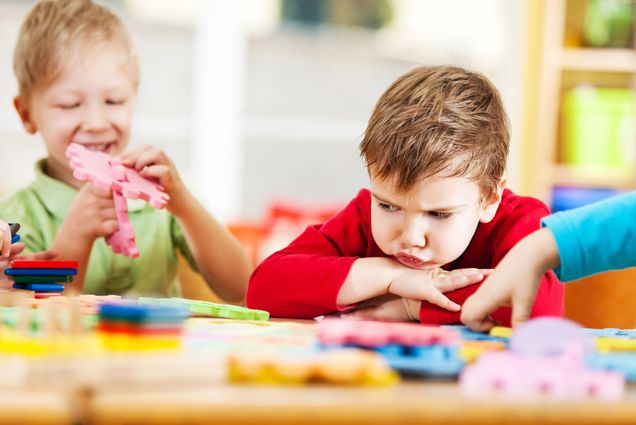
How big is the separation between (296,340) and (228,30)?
289 cm

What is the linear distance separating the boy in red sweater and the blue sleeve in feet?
0.46

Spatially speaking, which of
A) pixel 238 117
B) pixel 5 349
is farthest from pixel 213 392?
pixel 238 117

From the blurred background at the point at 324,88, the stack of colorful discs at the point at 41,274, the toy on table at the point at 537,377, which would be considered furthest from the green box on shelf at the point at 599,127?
the toy on table at the point at 537,377

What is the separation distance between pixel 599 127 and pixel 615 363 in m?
2.85

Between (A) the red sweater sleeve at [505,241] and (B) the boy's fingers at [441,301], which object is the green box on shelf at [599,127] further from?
(B) the boy's fingers at [441,301]

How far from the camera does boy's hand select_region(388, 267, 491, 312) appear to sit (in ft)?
3.25

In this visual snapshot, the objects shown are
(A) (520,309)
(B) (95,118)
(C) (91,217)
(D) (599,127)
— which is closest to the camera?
(A) (520,309)

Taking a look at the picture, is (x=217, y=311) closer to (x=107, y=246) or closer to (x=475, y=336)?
(x=475, y=336)

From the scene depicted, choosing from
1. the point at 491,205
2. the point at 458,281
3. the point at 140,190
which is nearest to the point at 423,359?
the point at 458,281

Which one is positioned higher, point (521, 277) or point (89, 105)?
point (89, 105)

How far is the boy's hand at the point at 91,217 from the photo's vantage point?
1.31 meters

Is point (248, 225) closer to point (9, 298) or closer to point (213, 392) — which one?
point (9, 298)

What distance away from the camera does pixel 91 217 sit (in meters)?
1.31

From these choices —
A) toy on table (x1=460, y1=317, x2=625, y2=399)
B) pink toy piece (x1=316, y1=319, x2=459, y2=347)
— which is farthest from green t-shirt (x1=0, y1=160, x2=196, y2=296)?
toy on table (x1=460, y1=317, x2=625, y2=399)
